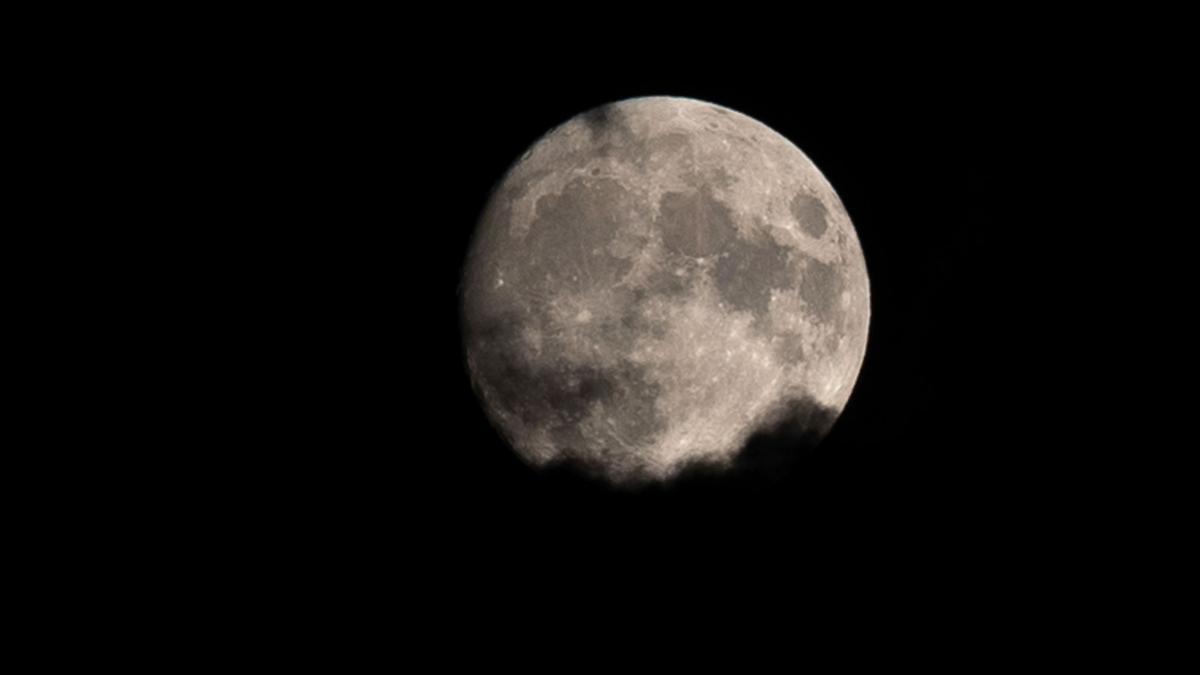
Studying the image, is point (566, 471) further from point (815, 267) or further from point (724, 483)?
point (815, 267)

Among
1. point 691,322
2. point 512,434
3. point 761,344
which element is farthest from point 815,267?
point 512,434

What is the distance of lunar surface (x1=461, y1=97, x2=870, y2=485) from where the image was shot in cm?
286

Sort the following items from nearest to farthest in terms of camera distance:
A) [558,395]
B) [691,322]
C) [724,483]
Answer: [691,322] → [558,395] → [724,483]

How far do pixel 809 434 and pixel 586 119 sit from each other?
5.23 ft

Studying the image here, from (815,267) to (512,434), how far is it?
4.58ft

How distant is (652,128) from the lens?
311cm

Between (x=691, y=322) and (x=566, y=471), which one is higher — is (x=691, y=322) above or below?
above

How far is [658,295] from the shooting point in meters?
2.83

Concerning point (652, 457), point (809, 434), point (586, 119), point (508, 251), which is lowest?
point (652, 457)

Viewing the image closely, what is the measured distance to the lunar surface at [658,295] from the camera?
286 cm

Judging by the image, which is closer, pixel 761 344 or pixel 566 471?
pixel 761 344

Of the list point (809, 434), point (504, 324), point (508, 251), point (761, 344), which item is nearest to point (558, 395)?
point (504, 324)

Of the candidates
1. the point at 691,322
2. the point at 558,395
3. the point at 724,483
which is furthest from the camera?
the point at 724,483

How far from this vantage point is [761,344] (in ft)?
9.61
